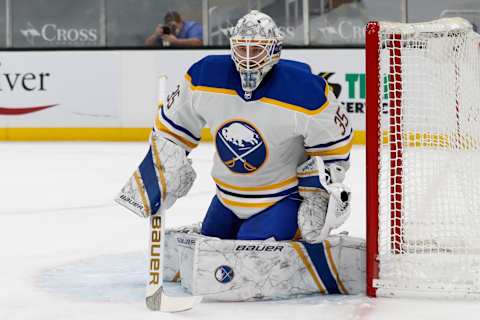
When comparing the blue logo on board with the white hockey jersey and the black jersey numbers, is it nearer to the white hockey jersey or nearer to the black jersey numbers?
the white hockey jersey

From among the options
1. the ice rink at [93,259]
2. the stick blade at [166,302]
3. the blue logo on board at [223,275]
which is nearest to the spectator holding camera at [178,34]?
the ice rink at [93,259]

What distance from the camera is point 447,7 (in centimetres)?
888

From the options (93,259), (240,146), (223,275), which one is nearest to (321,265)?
(223,275)

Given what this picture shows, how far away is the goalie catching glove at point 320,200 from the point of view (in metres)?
2.56

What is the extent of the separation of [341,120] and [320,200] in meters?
0.22

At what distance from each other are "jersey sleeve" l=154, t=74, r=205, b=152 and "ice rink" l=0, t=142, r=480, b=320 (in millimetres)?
438

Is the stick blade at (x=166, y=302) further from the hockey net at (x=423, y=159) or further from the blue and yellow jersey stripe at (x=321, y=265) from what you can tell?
the hockey net at (x=423, y=159)

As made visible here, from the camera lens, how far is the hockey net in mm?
2598

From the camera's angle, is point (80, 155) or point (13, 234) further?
point (80, 155)

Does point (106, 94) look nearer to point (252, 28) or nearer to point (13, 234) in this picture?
point (13, 234)

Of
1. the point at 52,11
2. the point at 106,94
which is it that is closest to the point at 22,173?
the point at 106,94

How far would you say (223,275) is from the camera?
2.57m

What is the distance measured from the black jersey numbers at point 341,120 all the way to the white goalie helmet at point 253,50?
218 mm

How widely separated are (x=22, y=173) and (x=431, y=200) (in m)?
3.95
